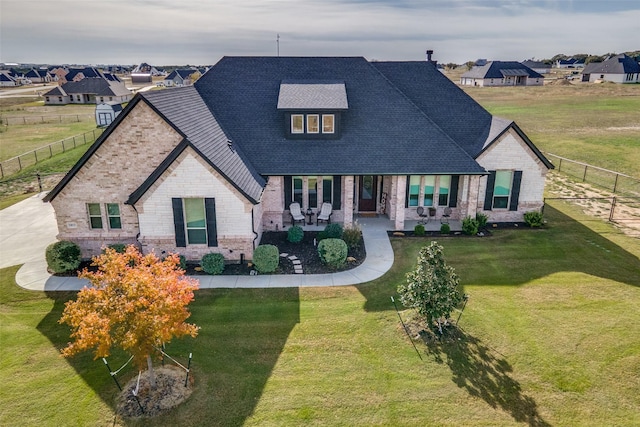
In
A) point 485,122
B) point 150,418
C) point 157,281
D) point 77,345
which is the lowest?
point 150,418

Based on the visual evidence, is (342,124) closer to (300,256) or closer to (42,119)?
(300,256)

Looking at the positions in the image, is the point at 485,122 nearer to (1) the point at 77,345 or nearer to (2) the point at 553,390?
(2) the point at 553,390

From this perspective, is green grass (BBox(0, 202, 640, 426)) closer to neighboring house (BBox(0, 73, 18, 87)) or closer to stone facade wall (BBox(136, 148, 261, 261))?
stone facade wall (BBox(136, 148, 261, 261))

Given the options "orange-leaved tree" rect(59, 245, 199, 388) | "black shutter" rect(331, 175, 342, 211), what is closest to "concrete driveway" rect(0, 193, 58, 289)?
"orange-leaved tree" rect(59, 245, 199, 388)

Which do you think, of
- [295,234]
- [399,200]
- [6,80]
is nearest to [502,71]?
[399,200]

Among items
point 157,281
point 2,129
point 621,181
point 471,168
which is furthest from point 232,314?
point 2,129

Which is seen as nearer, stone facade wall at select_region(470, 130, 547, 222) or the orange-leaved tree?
the orange-leaved tree
